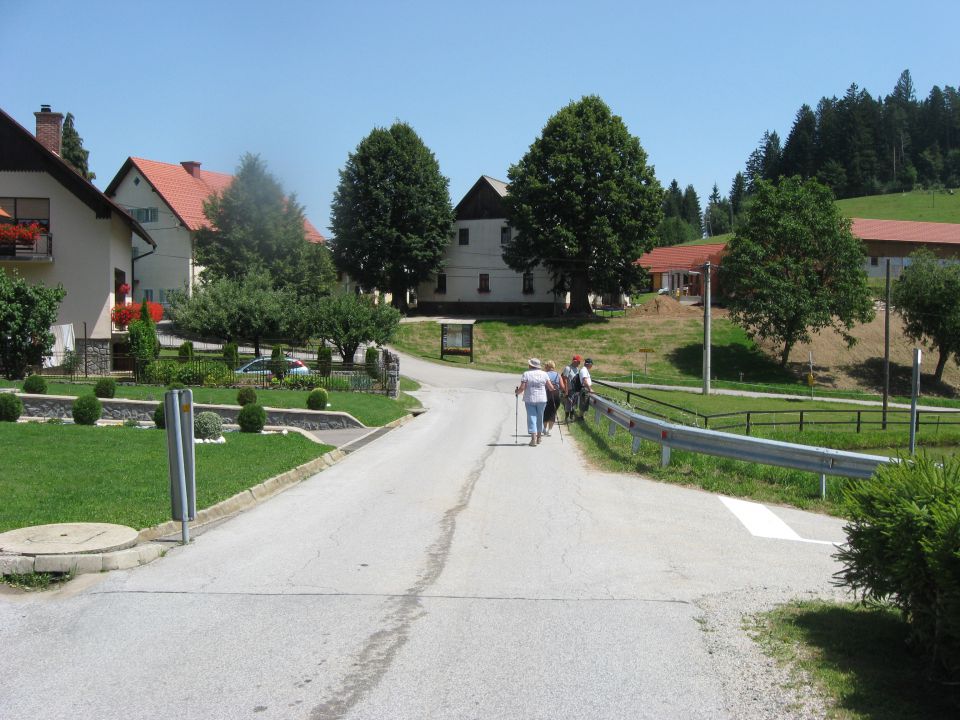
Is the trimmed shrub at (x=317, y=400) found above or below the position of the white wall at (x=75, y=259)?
below

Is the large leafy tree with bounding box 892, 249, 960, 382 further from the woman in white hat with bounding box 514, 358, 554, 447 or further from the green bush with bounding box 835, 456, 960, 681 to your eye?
the green bush with bounding box 835, 456, 960, 681

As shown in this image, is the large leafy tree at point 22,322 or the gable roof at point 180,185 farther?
the gable roof at point 180,185

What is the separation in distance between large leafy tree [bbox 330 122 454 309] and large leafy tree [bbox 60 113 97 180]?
69.9 feet

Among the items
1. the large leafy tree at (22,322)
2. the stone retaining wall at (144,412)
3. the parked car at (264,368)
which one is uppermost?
the large leafy tree at (22,322)

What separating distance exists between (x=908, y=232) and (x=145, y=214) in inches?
3017

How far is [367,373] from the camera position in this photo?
34531mm

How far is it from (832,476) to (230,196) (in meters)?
51.2

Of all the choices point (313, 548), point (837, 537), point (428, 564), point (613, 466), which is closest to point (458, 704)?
→ point (428, 564)

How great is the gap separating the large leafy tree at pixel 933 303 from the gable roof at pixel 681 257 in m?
25.1

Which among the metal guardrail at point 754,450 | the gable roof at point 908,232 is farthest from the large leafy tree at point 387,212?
the metal guardrail at point 754,450

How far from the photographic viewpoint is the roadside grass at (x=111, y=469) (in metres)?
10.1

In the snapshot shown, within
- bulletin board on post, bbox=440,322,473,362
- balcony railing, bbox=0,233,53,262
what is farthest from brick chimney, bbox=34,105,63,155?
bulletin board on post, bbox=440,322,473,362

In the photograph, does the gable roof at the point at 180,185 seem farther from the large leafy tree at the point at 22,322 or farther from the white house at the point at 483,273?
the large leafy tree at the point at 22,322

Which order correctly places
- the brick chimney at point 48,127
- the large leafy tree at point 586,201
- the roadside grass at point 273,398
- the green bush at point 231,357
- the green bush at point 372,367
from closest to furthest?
the roadside grass at point 273,398 < the green bush at point 231,357 < the green bush at point 372,367 < the brick chimney at point 48,127 < the large leafy tree at point 586,201
